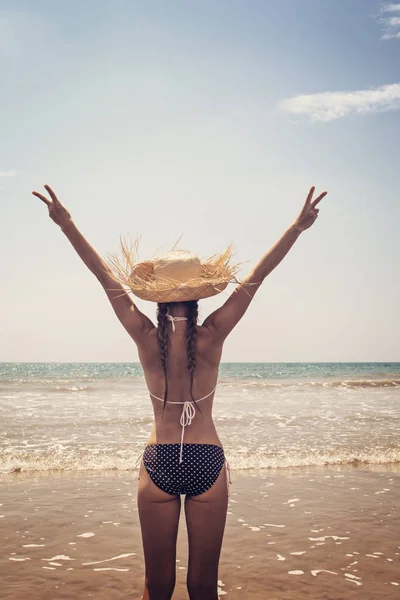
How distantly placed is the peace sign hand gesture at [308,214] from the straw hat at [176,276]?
1.35 feet

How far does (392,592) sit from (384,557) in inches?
28.3

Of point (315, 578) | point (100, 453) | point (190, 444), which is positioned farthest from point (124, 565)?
point (100, 453)

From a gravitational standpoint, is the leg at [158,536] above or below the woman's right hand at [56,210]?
below

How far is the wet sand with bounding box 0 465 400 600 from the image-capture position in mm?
4230

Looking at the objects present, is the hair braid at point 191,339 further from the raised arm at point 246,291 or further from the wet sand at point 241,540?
the wet sand at point 241,540

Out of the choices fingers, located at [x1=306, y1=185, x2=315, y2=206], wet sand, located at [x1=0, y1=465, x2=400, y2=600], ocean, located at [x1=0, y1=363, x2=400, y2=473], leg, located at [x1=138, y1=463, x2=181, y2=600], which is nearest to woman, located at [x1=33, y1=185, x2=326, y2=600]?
leg, located at [x1=138, y1=463, x2=181, y2=600]

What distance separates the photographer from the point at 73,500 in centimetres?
662

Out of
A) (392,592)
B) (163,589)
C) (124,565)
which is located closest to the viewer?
(163,589)

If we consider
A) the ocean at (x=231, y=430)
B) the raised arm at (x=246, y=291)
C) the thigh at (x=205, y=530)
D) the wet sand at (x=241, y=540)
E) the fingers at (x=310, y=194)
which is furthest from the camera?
the ocean at (x=231, y=430)

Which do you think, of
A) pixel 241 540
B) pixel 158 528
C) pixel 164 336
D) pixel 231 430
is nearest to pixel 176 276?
pixel 164 336

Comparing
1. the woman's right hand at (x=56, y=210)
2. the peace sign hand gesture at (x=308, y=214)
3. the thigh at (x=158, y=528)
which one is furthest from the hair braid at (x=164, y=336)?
the peace sign hand gesture at (x=308, y=214)

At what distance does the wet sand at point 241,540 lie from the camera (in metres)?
4.23

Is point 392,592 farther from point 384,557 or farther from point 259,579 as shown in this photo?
point 259,579

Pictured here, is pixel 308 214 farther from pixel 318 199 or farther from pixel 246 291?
pixel 246 291
